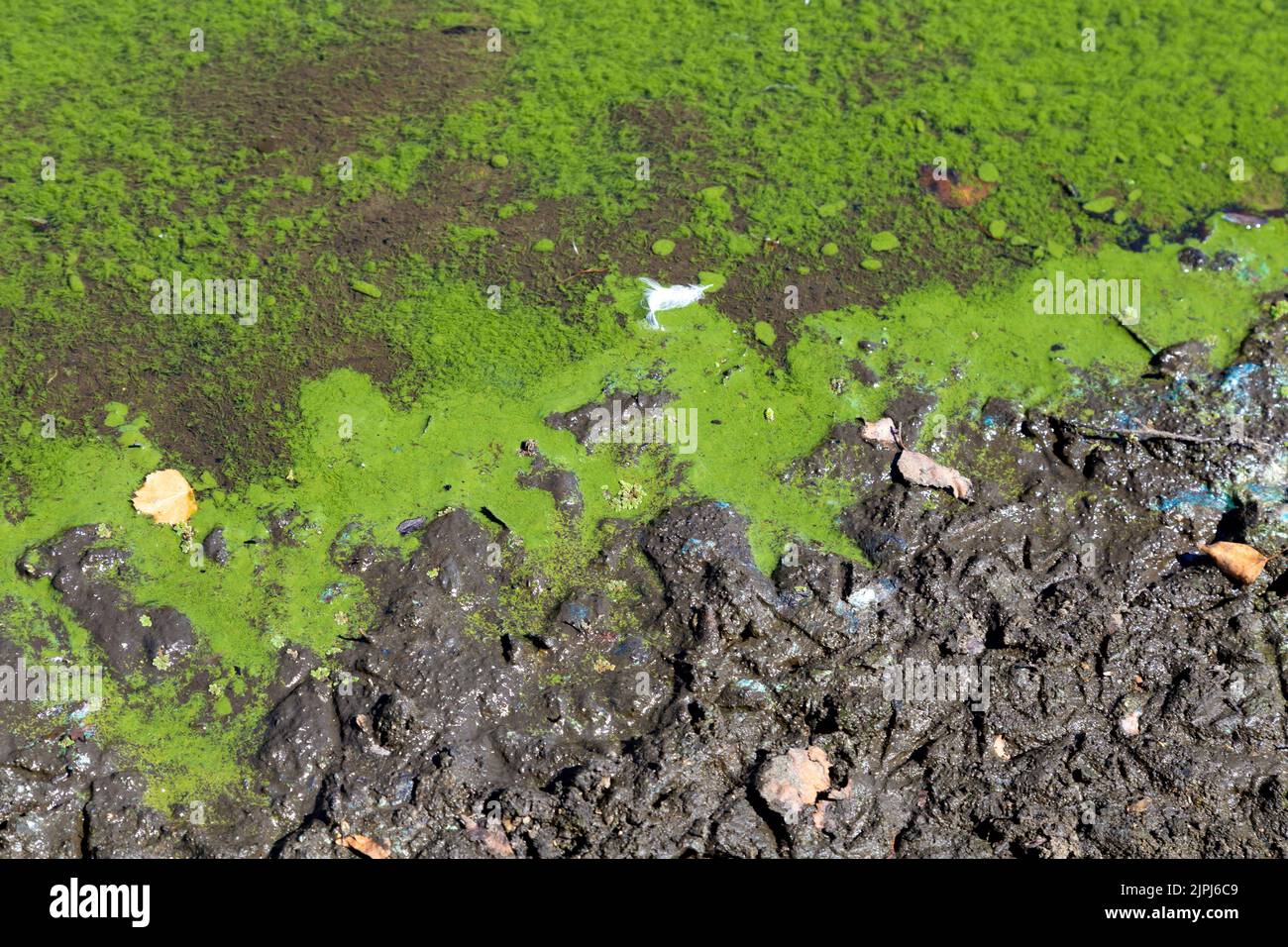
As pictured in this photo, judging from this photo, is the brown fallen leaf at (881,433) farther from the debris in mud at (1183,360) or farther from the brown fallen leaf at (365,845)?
the brown fallen leaf at (365,845)

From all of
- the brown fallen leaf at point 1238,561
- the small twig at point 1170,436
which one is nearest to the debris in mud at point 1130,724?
the brown fallen leaf at point 1238,561

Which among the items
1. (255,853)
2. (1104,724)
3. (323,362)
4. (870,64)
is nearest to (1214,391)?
(1104,724)

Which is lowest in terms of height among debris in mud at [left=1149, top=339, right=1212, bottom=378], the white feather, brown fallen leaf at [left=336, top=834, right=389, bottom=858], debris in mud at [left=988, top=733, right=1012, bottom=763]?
brown fallen leaf at [left=336, top=834, right=389, bottom=858]

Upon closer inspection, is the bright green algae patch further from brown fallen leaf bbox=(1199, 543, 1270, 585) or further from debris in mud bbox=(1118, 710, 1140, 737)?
debris in mud bbox=(1118, 710, 1140, 737)

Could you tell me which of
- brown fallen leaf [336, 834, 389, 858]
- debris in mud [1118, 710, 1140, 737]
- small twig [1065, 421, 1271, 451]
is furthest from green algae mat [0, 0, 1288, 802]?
debris in mud [1118, 710, 1140, 737]

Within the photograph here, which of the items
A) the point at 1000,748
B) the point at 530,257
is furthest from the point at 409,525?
the point at 1000,748

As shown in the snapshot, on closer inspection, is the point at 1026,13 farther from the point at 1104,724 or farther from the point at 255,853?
the point at 255,853
